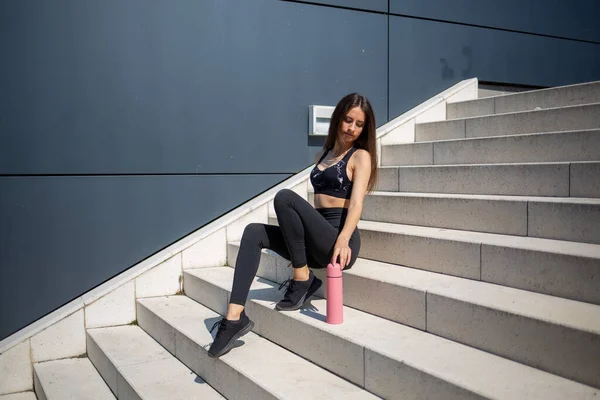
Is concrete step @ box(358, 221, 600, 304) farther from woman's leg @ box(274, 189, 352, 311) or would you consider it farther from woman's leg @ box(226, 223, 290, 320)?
woman's leg @ box(226, 223, 290, 320)

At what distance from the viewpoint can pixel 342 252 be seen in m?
3.11

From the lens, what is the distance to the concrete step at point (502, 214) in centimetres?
293

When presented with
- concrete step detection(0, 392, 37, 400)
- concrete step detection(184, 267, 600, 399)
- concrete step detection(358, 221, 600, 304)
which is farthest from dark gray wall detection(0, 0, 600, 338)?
concrete step detection(358, 221, 600, 304)

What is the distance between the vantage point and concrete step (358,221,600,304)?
8.44 ft

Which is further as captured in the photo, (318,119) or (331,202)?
(318,119)

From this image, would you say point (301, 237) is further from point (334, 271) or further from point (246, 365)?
point (246, 365)

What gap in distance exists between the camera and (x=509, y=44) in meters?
6.37

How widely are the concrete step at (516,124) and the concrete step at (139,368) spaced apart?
3.05 meters

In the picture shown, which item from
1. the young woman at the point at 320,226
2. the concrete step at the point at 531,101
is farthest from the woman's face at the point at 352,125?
the concrete step at the point at 531,101

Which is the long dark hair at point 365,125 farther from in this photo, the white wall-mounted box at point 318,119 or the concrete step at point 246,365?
the white wall-mounted box at point 318,119

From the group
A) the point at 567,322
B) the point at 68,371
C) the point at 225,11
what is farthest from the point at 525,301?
the point at 225,11

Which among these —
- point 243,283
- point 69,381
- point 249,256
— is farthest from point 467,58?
point 69,381

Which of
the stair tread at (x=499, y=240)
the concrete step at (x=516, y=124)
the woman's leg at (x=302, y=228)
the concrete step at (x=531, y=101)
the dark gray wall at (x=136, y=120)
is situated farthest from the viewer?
the concrete step at (x=531, y=101)

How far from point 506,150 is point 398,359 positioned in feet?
7.29
